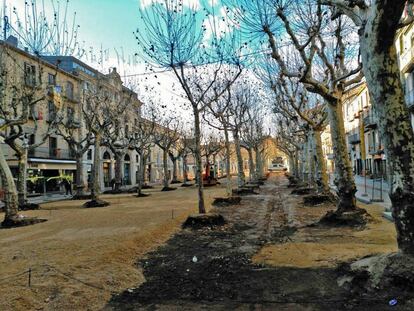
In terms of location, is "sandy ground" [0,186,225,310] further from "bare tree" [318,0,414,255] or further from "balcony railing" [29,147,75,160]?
"balcony railing" [29,147,75,160]

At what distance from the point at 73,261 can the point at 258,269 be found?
3.41m

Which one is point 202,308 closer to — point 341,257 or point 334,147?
point 341,257

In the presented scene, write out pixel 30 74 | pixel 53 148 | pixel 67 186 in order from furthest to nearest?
pixel 53 148
pixel 67 186
pixel 30 74

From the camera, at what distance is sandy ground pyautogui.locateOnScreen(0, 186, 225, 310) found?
515 centimetres

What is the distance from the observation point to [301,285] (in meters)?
5.42

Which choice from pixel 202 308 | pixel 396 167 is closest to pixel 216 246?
pixel 202 308

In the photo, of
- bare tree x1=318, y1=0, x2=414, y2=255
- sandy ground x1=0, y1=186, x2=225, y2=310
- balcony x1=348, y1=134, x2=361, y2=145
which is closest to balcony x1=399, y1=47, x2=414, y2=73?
balcony x1=348, y1=134, x2=361, y2=145

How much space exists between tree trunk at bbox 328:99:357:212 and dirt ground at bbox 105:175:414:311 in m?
1.15

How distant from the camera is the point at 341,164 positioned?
11758 mm

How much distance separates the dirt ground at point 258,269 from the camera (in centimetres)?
486

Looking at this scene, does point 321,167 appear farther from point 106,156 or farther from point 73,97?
point 106,156

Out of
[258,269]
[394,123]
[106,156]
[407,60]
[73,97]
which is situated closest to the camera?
[394,123]

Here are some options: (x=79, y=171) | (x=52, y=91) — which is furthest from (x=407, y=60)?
(x=79, y=171)

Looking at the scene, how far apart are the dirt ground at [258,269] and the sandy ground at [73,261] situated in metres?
0.37
